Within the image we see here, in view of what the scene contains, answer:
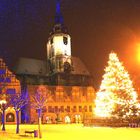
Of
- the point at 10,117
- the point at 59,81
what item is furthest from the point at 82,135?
the point at 59,81

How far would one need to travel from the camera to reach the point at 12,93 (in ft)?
261

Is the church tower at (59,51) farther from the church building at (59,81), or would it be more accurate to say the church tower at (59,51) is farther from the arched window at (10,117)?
the arched window at (10,117)

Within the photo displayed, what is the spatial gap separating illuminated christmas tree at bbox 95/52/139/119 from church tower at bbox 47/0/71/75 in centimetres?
5911

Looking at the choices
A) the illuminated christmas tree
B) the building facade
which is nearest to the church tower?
the building facade

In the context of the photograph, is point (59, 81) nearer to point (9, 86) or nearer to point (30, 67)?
point (30, 67)

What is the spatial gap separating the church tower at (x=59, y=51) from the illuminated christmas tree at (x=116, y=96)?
59.1 m

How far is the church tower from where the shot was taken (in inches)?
4390

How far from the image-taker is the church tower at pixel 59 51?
11150cm

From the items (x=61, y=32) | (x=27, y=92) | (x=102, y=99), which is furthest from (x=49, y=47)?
(x=102, y=99)

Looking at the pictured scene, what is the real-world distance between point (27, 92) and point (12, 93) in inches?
165

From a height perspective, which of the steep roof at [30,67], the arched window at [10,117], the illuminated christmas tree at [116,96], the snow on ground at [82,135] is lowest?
the snow on ground at [82,135]

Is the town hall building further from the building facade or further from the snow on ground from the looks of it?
the snow on ground

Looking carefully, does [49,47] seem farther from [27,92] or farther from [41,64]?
[27,92]

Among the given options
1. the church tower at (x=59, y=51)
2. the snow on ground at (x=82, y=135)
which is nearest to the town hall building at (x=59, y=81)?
the church tower at (x=59, y=51)
